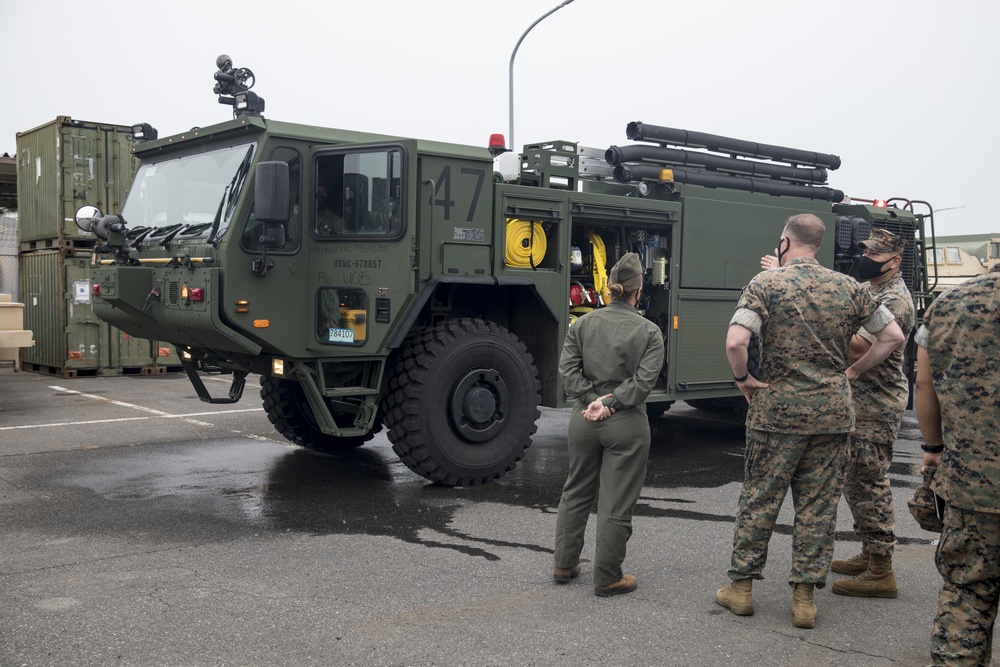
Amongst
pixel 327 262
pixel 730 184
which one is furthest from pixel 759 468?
pixel 730 184

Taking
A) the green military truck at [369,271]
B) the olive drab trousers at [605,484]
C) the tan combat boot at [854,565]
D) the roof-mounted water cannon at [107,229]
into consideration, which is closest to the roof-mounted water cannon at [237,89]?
the green military truck at [369,271]

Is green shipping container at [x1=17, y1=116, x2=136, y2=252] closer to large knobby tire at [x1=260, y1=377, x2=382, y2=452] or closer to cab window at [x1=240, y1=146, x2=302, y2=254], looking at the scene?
large knobby tire at [x1=260, y1=377, x2=382, y2=452]

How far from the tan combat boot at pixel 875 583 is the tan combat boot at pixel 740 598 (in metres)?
0.64

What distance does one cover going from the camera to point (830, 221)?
10.1 meters

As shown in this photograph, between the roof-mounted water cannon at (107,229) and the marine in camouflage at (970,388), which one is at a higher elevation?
the roof-mounted water cannon at (107,229)

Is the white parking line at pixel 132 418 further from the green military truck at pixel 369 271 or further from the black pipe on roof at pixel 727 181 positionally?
the black pipe on roof at pixel 727 181

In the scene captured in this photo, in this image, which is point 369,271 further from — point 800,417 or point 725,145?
point 725,145

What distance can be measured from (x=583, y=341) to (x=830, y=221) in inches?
232

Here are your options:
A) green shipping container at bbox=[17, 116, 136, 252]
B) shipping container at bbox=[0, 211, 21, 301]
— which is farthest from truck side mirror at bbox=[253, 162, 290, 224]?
shipping container at bbox=[0, 211, 21, 301]

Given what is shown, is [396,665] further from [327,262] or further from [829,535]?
[327,262]

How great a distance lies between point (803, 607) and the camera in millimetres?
4504

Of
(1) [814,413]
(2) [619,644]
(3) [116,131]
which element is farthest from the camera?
(3) [116,131]

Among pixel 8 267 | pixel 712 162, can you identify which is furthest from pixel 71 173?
pixel 712 162

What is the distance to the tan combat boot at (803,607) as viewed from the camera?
448 centimetres
